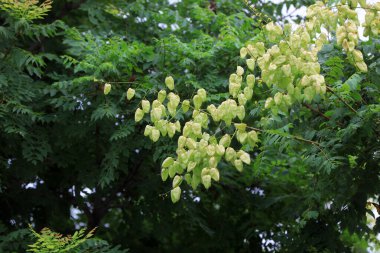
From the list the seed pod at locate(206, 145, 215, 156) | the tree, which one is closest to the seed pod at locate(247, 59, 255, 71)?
the tree

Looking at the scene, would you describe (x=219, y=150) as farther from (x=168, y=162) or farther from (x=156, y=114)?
(x=156, y=114)

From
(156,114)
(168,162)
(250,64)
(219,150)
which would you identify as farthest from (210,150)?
(250,64)

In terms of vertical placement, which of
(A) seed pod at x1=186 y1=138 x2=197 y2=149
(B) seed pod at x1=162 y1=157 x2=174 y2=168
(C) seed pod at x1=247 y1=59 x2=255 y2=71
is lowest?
(B) seed pod at x1=162 y1=157 x2=174 y2=168

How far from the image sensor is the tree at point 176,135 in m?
4.58

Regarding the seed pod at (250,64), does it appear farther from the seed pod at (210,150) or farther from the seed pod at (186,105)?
the seed pod at (210,150)

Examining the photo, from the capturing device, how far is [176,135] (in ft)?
18.1

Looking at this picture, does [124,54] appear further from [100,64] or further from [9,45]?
[9,45]

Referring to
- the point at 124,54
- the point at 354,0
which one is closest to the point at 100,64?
the point at 124,54

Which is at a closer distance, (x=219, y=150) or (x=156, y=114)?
(x=219, y=150)

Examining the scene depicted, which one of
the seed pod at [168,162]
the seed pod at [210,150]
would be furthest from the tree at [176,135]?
the seed pod at [210,150]

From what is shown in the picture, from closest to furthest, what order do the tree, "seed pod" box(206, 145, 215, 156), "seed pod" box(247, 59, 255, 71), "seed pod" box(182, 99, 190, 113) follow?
1. "seed pod" box(206, 145, 215, 156)
2. "seed pod" box(247, 59, 255, 71)
3. "seed pod" box(182, 99, 190, 113)
4. the tree

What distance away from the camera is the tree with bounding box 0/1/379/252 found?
4.58 meters

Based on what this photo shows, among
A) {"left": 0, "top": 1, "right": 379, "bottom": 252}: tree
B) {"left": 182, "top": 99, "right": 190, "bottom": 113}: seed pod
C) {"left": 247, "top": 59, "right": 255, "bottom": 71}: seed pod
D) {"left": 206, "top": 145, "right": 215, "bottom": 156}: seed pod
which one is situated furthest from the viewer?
{"left": 0, "top": 1, "right": 379, "bottom": 252}: tree

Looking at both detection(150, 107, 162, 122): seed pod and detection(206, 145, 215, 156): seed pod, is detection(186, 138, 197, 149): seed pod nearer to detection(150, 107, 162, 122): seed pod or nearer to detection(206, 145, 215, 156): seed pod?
detection(206, 145, 215, 156): seed pod
